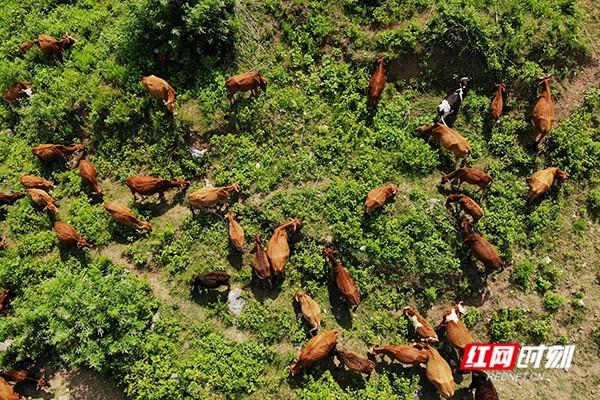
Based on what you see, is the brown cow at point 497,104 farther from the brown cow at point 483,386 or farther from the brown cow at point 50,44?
the brown cow at point 50,44

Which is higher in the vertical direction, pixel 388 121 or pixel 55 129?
pixel 388 121

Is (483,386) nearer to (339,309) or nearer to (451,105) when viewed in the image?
(339,309)

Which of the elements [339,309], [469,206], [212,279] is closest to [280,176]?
[212,279]

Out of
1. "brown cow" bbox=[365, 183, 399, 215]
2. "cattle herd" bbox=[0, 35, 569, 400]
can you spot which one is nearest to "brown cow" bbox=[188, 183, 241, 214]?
"cattle herd" bbox=[0, 35, 569, 400]

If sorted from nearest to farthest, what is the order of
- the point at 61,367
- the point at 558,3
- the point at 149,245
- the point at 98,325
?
the point at 98,325
the point at 61,367
the point at 149,245
the point at 558,3

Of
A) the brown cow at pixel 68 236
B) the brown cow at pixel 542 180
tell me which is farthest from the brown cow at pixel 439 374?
the brown cow at pixel 68 236

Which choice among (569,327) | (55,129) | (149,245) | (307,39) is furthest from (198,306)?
(569,327)

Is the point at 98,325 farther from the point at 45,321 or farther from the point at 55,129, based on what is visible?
the point at 55,129

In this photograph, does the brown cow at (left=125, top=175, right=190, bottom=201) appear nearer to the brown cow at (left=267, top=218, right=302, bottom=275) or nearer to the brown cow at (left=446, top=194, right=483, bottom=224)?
the brown cow at (left=267, top=218, right=302, bottom=275)
